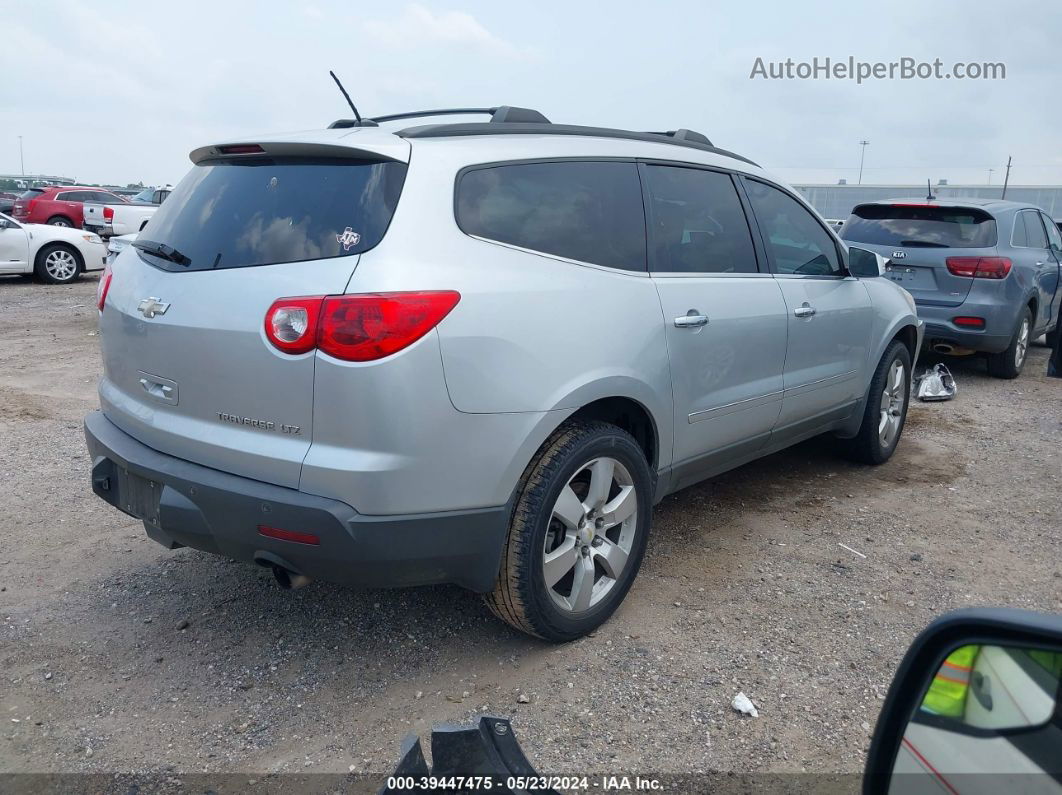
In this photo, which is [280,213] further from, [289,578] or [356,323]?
[289,578]

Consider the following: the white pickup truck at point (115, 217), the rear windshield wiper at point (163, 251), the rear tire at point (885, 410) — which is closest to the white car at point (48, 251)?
the white pickup truck at point (115, 217)

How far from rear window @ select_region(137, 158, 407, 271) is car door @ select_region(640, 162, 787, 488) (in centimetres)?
122

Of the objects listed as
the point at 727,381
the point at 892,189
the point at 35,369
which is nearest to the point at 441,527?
the point at 727,381

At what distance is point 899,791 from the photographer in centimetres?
122

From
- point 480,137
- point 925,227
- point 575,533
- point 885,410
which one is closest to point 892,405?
point 885,410

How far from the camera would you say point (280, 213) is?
9.13 feet

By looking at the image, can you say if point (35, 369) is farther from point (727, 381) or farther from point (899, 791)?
point (899, 791)

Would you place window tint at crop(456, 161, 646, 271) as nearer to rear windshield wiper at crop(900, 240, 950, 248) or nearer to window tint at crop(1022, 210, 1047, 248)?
rear windshield wiper at crop(900, 240, 950, 248)

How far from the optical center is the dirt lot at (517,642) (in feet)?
8.66

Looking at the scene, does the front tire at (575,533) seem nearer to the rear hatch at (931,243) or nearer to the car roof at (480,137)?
the car roof at (480,137)

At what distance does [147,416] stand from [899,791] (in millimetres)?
2578

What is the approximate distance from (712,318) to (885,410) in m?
2.37

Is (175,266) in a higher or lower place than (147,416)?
higher

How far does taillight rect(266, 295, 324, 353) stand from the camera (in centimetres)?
250
